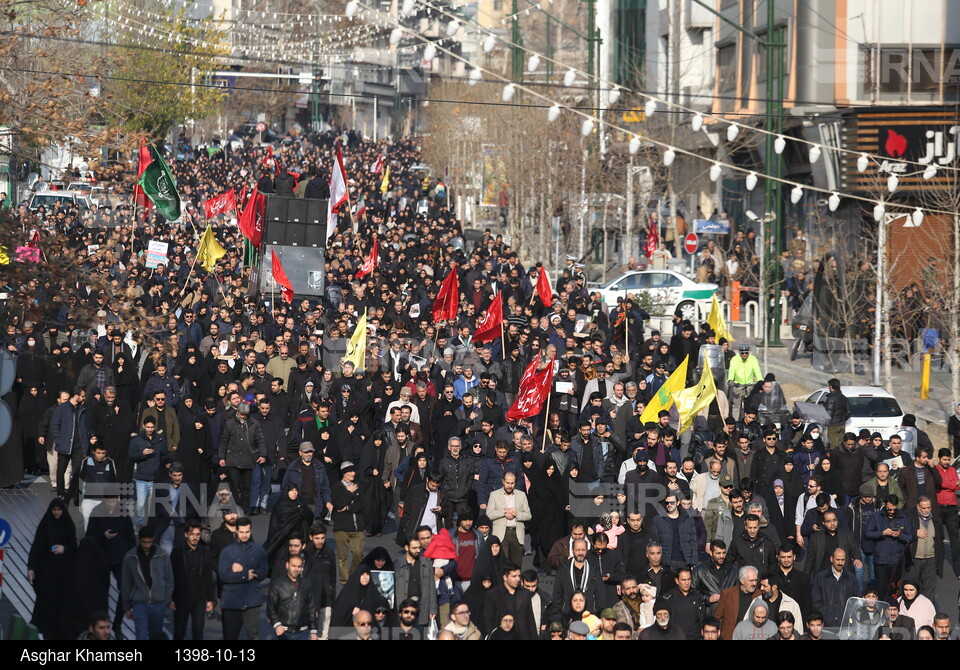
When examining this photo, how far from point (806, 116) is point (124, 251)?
598 inches

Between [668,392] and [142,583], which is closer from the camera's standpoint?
[142,583]

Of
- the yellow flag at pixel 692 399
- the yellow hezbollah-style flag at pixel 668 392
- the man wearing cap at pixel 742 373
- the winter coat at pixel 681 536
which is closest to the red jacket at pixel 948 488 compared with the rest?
the yellow flag at pixel 692 399

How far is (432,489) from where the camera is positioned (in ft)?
46.6

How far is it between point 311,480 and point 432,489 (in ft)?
4.39

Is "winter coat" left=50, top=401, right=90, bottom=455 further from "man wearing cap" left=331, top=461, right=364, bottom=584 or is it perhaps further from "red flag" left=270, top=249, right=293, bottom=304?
"red flag" left=270, top=249, right=293, bottom=304

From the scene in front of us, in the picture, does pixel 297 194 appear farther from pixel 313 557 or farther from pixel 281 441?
pixel 313 557

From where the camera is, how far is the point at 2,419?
14758mm

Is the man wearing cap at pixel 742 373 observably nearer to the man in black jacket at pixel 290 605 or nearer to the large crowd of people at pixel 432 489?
the large crowd of people at pixel 432 489

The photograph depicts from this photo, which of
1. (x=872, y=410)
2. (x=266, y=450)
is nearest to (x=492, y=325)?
(x=872, y=410)

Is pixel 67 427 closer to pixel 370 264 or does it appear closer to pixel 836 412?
pixel 836 412

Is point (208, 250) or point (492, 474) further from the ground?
point (208, 250)

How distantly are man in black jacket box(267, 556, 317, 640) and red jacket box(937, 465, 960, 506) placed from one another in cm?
701

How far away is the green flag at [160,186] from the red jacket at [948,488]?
1275cm

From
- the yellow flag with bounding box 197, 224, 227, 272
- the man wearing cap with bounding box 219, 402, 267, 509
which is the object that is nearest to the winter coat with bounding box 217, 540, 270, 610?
the man wearing cap with bounding box 219, 402, 267, 509
